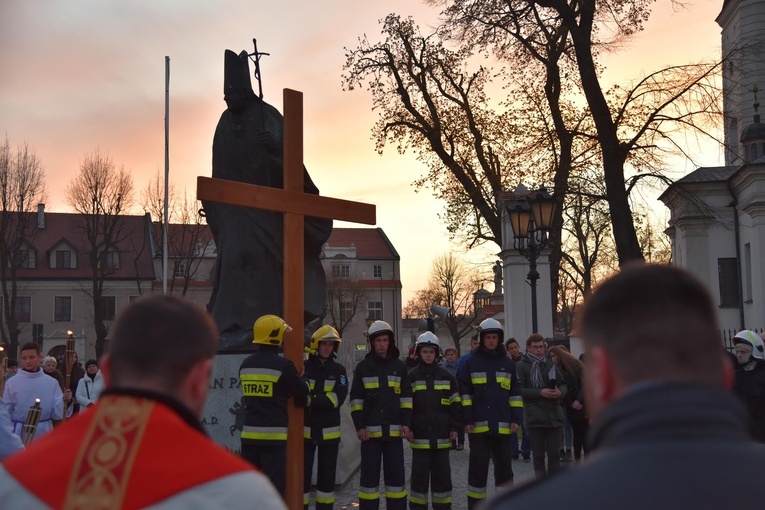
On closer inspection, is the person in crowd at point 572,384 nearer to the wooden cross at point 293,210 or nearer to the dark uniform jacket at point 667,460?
the wooden cross at point 293,210

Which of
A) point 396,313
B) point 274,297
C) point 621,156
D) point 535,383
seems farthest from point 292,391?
point 396,313

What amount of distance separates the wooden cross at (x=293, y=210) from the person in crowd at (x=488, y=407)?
192cm

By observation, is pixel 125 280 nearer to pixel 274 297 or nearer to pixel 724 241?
pixel 724 241

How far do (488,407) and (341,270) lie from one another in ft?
276

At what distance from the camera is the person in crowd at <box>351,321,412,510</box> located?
10008mm

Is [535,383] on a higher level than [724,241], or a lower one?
lower

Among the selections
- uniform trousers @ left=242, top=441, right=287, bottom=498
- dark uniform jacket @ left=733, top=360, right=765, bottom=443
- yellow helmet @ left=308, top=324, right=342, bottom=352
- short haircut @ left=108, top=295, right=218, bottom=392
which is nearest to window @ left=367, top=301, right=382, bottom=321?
yellow helmet @ left=308, top=324, right=342, bottom=352

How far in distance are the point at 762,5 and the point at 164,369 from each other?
52894 millimetres

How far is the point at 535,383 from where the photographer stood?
39.8ft

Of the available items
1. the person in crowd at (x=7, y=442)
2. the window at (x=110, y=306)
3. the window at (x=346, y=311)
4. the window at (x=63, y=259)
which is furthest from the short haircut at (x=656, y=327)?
the window at (x=346, y=311)

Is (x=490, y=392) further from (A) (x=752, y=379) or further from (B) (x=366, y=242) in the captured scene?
(B) (x=366, y=242)

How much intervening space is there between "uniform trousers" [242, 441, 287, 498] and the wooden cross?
94mm

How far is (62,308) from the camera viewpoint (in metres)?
74.9

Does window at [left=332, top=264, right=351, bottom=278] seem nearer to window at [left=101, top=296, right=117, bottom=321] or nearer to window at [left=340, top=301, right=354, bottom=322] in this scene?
window at [left=340, top=301, right=354, bottom=322]
